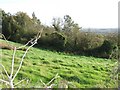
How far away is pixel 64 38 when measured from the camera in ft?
72.3

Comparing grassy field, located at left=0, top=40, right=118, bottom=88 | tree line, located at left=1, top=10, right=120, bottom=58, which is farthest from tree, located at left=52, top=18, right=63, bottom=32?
grassy field, located at left=0, top=40, right=118, bottom=88

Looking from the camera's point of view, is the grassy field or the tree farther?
the tree

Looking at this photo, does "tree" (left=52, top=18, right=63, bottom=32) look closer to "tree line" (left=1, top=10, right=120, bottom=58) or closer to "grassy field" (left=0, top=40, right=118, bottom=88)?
"tree line" (left=1, top=10, right=120, bottom=58)

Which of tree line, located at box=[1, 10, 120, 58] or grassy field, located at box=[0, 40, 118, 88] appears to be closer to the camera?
grassy field, located at box=[0, 40, 118, 88]

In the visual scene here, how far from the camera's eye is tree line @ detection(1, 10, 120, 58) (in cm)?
2144

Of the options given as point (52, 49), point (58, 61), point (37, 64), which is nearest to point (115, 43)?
point (52, 49)

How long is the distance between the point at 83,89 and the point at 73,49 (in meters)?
12.6

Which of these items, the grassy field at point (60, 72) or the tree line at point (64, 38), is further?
the tree line at point (64, 38)

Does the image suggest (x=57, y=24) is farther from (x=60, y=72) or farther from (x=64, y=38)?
(x=60, y=72)

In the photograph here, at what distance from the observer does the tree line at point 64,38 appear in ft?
70.3

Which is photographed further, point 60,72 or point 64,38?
point 64,38

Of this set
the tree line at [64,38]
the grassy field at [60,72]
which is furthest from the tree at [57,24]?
the grassy field at [60,72]

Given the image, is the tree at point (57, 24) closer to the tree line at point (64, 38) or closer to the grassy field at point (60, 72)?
the tree line at point (64, 38)

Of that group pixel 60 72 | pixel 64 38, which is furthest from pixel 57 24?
pixel 60 72
